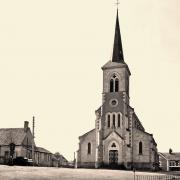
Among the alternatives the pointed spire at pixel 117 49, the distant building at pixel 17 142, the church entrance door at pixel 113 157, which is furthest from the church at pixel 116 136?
the distant building at pixel 17 142

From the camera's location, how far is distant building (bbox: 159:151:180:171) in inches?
3568

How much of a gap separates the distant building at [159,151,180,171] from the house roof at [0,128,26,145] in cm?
4048

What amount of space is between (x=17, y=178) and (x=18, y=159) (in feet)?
92.1

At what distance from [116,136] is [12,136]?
935 inches

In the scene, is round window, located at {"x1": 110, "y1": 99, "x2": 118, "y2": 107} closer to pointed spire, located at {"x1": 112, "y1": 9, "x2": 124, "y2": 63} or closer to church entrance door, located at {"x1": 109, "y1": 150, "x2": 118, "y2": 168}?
pointed spire, located at {"x1": 112, "y1": 9, "x2": 124, "y2": 63}

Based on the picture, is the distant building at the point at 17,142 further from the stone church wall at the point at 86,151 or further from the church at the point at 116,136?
the church at the point at 116,136

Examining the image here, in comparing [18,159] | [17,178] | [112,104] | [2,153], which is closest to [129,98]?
[112,104]

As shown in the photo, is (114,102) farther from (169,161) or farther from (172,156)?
(172,156)

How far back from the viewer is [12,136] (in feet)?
221

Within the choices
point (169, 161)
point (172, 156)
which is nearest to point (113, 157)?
point (169, 161)

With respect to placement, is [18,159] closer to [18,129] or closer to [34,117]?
[34,117]

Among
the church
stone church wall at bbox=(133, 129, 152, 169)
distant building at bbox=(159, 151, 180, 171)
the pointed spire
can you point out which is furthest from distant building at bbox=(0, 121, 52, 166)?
distant building at bbox=(159, 151, 180, 171)

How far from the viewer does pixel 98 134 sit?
5497 cm

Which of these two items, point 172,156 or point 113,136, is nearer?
point 113,136
